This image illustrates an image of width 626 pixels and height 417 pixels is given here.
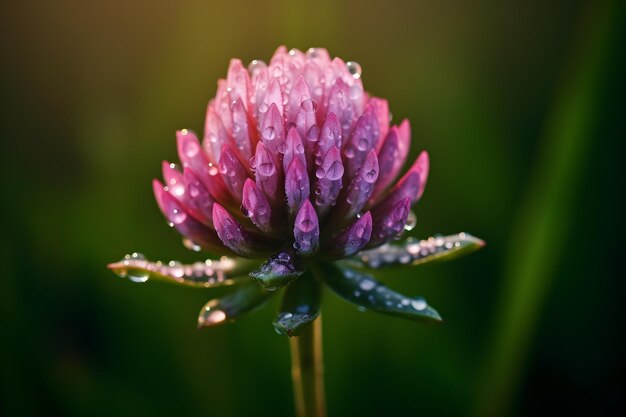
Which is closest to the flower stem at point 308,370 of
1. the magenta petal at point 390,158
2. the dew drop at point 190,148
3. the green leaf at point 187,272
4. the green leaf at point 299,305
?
the green leaf at point 299,305

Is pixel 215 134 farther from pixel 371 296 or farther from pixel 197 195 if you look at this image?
pixel 371 296

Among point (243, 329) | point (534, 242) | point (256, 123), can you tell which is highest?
point (256, 123)

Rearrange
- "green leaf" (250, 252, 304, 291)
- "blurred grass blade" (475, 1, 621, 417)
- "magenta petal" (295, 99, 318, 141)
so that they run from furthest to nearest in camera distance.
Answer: "blurred grass blade" (475, 1, 621, 417)
"magenta petal" (295, 99, 318, 141)
"green leaf" (250, 252, 304, 291)

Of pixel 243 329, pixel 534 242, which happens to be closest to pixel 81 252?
pixel 243 329

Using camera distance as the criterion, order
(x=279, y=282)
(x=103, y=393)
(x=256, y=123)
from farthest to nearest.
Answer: (x=103, y=393) → (x=256, y=123) → (x=279, y=282)

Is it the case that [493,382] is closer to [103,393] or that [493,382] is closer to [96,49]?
[103,393]

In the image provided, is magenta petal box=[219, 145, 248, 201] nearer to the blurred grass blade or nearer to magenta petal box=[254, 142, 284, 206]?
magenta petal box=[254, 142, 284, 206]

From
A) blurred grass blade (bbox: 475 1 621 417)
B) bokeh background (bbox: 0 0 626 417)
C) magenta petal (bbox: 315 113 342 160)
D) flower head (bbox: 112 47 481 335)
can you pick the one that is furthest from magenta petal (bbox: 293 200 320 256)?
blurred grass blade (bbox: 475 1 621 417)
